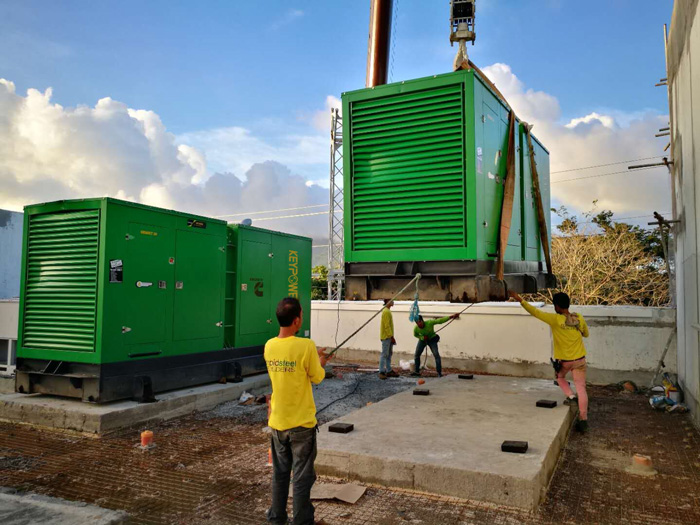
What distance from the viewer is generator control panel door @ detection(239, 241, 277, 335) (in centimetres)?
949

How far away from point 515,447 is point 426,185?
3.31m

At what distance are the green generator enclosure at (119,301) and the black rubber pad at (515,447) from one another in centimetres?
514

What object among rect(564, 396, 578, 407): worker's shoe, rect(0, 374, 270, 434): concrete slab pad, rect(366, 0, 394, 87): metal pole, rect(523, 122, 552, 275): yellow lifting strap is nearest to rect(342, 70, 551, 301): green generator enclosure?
rect(523, 122, 552, 275): yellow lifting strap

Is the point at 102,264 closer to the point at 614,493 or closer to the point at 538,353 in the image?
the point at 614,493

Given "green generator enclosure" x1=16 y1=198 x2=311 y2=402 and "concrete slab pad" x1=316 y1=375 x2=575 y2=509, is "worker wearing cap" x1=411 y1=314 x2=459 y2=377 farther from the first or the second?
"green generator enclosure" x1=16 y1=198 x2=311 y2=402

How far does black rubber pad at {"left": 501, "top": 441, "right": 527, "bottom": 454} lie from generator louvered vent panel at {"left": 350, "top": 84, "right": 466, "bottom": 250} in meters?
2.44

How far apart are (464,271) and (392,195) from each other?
55.7 inches

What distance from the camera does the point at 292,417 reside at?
3652 mm

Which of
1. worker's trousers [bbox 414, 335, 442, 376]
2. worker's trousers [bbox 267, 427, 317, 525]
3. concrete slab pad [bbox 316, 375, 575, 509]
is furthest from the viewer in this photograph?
worker's trousers [bbox 414, 335, 442, 376]

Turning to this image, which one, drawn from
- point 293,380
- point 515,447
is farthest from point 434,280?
point 293,380

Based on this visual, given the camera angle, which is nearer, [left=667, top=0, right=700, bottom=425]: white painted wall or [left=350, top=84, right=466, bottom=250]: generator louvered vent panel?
[left=350, top=84, right=466, bottom=250]: generator louvered vent panel

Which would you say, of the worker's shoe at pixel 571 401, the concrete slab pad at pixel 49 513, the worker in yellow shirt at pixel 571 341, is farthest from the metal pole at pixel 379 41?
the concrete slab pad at pixel 49 513

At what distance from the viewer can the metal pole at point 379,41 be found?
18.0m

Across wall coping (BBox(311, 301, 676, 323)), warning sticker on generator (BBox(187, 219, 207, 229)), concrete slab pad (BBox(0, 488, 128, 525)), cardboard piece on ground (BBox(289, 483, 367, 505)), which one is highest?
warning sticker on generator (BBox(187, 219, 207, 229))
